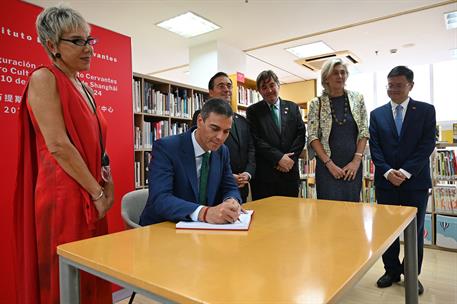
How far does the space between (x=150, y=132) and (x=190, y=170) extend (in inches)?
77.2

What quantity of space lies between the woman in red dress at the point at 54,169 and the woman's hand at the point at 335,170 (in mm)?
1635

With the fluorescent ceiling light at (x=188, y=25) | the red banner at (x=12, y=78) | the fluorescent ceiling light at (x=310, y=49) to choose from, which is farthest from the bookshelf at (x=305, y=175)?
the red banner at (x=12, y=78)

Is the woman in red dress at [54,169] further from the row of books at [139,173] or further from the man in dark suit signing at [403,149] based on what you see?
the man in dark suit signing at [403,149]

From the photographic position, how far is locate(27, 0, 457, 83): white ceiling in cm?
411

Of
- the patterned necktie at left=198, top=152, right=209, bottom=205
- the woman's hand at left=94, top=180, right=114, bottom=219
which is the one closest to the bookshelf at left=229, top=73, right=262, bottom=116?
the patterned necktie at left=198, top=152, right=209, bottom=205

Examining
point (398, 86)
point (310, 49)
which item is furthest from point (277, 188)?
point (310, 49)

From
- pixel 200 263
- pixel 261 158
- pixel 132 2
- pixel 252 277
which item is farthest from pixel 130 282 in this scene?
pixel 132 2

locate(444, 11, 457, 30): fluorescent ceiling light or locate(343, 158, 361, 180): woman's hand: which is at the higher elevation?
locate(444, 11, 457, 30): fluorescent ceiling light

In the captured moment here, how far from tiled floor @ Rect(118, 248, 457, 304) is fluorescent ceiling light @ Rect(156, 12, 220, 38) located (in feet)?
11.5

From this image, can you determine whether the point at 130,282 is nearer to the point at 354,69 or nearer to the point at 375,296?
the point at 375,296

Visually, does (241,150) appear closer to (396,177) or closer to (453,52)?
(396,177)

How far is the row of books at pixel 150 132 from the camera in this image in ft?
10.8

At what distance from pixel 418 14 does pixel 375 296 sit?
3891 mm

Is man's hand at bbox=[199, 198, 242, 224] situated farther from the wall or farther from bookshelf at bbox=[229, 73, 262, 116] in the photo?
the wall
